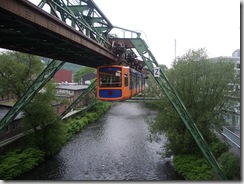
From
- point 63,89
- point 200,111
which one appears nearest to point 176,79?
point 200,111

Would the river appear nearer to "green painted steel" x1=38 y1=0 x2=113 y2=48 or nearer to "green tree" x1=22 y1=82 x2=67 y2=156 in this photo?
"green tree" x1=22 y1=82 x2=67 y2=156

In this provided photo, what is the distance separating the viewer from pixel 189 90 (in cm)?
942

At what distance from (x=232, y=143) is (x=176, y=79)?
10.8 ft

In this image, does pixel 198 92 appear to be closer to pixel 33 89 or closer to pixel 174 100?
pixel 174 100

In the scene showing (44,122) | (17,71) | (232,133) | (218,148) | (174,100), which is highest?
(17,71)

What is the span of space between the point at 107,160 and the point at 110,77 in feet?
16.8

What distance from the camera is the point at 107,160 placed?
434 inches

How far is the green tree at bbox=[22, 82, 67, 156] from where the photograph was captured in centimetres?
1045

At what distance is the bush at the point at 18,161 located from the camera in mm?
8742

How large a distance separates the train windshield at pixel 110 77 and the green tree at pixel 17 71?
4453mm

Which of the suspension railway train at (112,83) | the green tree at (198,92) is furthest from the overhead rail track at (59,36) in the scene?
the green tree at (198,92)

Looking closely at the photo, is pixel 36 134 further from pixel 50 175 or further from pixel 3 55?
pixel 3 55

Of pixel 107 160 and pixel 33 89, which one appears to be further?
pixel 107 160

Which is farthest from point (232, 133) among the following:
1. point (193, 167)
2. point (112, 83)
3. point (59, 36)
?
point (59, 36)
